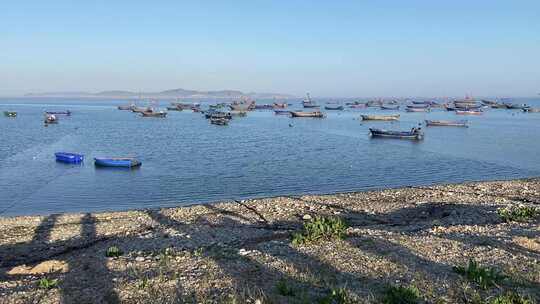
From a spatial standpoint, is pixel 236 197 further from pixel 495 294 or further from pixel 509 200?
pixel 495 294

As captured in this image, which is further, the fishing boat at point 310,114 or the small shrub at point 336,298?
the fishing boat at point 310,114

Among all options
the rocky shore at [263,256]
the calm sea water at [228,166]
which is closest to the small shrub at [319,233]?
the rocky shore at [263,256]

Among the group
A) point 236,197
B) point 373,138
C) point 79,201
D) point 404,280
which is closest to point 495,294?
point 404,280

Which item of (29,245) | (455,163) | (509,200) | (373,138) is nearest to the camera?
(29,245)

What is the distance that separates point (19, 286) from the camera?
37.7 feet

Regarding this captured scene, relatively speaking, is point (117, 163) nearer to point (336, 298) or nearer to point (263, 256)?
point (263, 256)

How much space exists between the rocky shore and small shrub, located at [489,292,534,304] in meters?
0.16

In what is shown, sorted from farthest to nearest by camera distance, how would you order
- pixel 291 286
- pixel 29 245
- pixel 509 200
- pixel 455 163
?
pixel 455 163 < pixel 509 200 < pixel 29 245 < pixel 291 286

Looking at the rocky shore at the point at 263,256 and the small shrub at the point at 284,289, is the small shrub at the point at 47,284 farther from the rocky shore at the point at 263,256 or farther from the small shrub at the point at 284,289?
the small shrub at the point at 284,289

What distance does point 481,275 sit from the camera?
36.5 ft

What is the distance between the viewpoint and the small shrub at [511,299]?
930cm

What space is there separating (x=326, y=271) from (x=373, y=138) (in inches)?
2349

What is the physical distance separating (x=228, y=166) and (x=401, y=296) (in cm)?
3394

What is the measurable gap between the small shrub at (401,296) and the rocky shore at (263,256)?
7 cm
